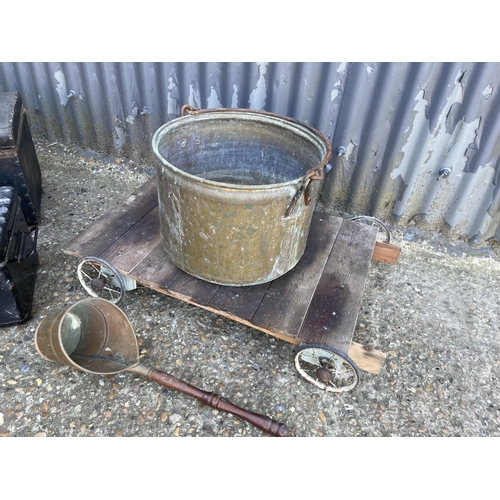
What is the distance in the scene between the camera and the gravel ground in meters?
2.32

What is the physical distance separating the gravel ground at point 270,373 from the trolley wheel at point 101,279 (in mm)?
117

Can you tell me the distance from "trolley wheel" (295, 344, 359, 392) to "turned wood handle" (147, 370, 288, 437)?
37 centimetres

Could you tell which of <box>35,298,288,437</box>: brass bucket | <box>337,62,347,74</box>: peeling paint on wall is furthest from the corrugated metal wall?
<box>35,298,288,437</box>: brass bucket

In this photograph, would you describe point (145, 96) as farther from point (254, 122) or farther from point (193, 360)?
point (193, 360)

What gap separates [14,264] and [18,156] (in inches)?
37.8

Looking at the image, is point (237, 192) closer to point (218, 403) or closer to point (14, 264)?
point (218, 403)

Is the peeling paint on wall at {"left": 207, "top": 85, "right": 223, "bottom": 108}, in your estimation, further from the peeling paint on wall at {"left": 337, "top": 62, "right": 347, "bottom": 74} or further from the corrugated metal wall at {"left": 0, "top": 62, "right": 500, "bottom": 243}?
the peeling paint on wall at {"left": 337, "top": 62, "right": 347, "bottom": 74}

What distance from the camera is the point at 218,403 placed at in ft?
7.51

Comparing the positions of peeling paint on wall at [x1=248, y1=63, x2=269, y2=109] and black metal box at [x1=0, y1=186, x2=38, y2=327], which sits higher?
peeling paint on wall at [x1=248, y1=63, x2=269, y2=109]

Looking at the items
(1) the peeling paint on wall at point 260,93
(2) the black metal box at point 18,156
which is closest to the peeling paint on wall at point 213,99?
(1) the peeling paint on wall at point 260,93

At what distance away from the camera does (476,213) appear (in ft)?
11.5

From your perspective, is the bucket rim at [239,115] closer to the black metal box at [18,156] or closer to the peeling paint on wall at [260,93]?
the peeling paint on wall at [260,93]

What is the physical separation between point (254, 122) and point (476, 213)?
6.98 ft

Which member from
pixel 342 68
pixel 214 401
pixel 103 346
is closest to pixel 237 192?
pixel 214 401
